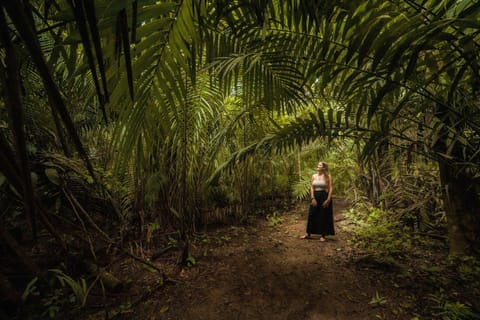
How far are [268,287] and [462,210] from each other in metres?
1.72

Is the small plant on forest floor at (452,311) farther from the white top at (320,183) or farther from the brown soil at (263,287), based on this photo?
the white top at (320,183)

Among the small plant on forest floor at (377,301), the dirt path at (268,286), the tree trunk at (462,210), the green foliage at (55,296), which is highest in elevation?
the tree trunk at (462,210)

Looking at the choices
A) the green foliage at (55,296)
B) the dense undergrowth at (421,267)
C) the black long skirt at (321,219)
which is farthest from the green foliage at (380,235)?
the green foliage at (55,296)

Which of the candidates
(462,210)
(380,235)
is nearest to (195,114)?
(462,210)

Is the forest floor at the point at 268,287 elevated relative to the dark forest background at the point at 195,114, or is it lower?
lower

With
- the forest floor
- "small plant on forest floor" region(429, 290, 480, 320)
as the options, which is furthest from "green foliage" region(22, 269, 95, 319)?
"small plant on forest floor" region(429, 290, 480, 320)

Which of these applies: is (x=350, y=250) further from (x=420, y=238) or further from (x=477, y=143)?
(x=477, y=143)

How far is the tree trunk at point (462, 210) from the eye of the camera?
5.67 ft

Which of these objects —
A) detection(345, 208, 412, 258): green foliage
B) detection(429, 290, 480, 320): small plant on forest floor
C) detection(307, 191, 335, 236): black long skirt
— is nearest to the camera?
detection(429, 290, 480, 320): small plant on forest floor

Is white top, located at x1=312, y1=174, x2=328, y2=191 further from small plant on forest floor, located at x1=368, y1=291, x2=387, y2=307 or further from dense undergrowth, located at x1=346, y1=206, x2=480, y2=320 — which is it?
small plant on forest floor, located at x1=368, y1=291, x2=387, y2=307

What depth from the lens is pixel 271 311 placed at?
1.48 m

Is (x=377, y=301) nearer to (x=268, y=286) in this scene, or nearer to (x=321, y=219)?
(x=268, y=286)

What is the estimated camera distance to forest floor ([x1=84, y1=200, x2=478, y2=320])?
4.75 feet

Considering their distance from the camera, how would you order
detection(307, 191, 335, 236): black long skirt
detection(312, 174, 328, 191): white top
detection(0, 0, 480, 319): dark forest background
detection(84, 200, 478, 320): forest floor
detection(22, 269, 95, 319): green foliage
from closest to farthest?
1. detection(0, 0, 480, 319): dark forest background
2. detection(22, 269, 95, 319): green foliage
3. detection(84, 200, 478, 320): forest floor
4. detection(307, 191, 335, 236): black long skirt
5. detection(312, 174, 328, 191): white top
